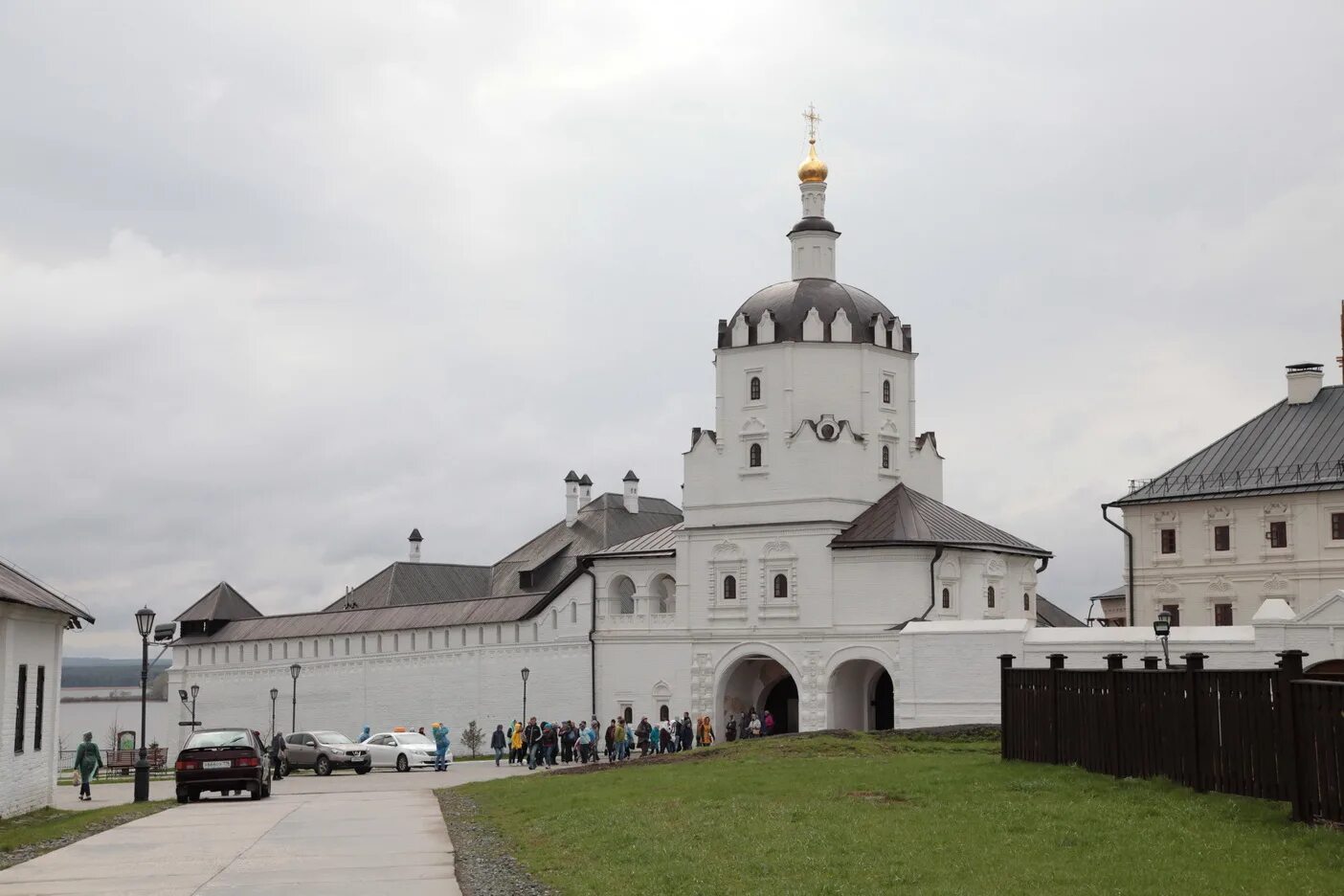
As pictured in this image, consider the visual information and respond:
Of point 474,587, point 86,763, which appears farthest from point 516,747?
point 474,587

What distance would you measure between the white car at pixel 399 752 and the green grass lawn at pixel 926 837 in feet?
63.0

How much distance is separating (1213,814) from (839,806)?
13.8 feet

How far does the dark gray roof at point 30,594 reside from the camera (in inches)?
891

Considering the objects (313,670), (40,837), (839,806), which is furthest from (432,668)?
(839,806)

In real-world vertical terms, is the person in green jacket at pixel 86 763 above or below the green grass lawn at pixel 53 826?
above

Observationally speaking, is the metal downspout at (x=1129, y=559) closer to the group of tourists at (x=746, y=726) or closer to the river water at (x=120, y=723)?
the group of tourists at (x=746, y=726)

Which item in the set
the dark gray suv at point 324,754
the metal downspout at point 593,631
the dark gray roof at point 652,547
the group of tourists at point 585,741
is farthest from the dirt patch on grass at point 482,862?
the dark gray roof at point 652,547

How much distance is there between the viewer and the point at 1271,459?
1994 inches

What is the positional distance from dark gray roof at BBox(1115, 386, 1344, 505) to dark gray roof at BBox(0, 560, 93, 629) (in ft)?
117

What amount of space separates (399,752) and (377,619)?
77.3 ft

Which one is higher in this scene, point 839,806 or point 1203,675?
point 1203,675

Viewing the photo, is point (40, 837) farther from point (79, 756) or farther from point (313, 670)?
point (313, 670)

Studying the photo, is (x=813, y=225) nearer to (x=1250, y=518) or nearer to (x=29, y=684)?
(x=1250, y=518)

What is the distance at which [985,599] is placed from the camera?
5072 centimetres
